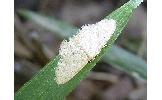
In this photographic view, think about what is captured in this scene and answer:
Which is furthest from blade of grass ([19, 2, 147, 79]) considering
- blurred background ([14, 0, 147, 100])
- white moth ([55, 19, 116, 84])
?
white moth ([55, 19, 116, 84])

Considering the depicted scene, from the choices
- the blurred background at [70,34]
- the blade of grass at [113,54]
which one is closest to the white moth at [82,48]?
the blade of grass at [113,54]

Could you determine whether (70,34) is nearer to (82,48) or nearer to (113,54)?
(113,54)

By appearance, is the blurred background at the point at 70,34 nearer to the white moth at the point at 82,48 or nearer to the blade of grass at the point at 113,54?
the blade of grass at the point at 113,54

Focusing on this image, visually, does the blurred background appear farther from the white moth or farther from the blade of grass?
the white moth

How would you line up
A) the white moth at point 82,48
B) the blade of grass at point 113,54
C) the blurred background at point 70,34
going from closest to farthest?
the white moth at point 82,48 < the blade of grass at point 113,54 < the blurred background at point 70,34
